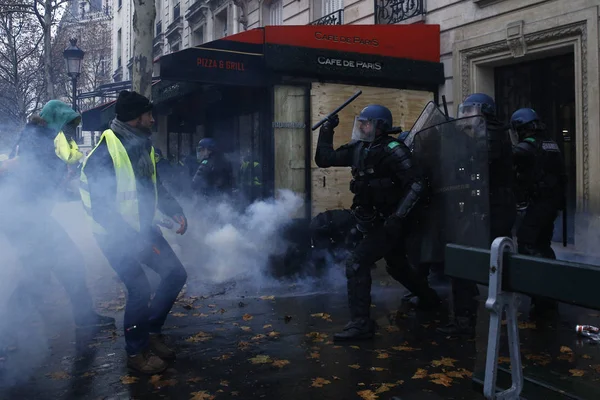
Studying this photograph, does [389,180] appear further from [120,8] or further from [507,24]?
[120,8]

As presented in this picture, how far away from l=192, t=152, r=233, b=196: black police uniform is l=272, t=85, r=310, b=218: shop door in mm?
1070

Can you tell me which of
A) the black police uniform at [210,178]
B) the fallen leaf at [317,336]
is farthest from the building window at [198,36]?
the fallen leaf at [317,336]

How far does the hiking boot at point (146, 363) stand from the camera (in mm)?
3979

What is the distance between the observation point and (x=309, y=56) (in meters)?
8.62

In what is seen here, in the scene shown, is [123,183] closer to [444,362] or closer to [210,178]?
[444,362]

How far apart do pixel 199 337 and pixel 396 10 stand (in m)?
8.61

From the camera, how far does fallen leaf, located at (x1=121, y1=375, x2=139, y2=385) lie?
388 centimetres

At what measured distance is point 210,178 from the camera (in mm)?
9203

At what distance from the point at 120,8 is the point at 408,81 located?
31080 millimetres

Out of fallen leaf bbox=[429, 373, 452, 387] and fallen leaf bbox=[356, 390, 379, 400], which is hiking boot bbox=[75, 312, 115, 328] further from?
fallen leaf bbox=[429, 373, 452, 387]

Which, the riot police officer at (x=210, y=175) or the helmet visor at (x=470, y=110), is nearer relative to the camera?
the helmet visor at (x=470, y=110)

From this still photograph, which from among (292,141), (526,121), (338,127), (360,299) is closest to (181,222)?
(360,299)

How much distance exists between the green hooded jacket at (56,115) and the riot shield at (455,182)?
2.96 meters

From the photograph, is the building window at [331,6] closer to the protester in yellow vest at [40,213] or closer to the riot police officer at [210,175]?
the riot police officer at [210,175]
